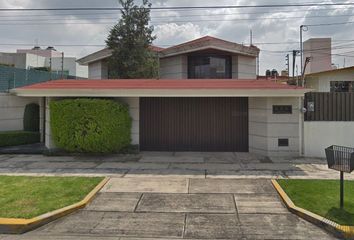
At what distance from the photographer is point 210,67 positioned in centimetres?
2084

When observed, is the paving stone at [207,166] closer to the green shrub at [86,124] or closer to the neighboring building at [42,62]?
the green shrub at [86,124]

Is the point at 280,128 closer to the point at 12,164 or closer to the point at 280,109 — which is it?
the point at 280,109

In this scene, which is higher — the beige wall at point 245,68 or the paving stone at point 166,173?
the beige wall at point 245,68

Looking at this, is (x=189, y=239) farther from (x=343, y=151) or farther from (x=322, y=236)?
(x=343, y=151)

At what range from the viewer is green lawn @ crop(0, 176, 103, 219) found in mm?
6305

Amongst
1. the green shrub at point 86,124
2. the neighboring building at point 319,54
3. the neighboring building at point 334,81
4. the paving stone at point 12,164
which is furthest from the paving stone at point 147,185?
the neighboring building at point 319,54

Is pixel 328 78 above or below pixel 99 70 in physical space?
below

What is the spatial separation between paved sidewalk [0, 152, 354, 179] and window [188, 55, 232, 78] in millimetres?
9462

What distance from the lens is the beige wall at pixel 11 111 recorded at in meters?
14.3

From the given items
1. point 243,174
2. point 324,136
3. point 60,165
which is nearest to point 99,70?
point 60,165

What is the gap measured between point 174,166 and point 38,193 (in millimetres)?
4477

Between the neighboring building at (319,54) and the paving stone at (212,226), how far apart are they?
2971 cm

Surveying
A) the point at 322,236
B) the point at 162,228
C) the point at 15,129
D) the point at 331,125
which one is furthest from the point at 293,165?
the point at 15,129

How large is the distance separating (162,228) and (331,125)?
8.72 metres
